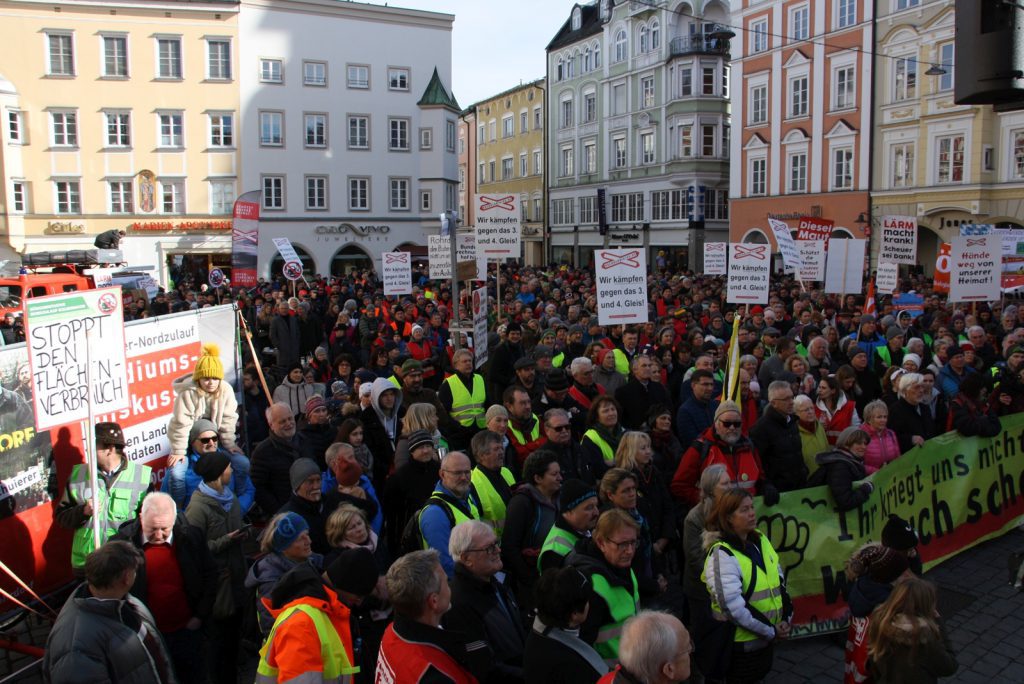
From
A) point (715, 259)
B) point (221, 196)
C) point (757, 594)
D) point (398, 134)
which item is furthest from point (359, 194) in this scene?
point (757, 594)

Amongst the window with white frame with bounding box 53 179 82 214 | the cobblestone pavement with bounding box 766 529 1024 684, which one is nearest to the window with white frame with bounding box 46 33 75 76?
the window with white frame with bounding box 53 179 82 214

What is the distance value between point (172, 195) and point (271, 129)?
614 centimetres

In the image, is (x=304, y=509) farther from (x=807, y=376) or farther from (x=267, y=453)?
(x=807, y=376)

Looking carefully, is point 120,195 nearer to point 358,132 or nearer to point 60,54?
point 60,54

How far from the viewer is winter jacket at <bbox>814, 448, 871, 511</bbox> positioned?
6.48m

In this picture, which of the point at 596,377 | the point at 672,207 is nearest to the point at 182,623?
the point at 596,377

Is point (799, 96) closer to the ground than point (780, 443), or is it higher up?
higher up

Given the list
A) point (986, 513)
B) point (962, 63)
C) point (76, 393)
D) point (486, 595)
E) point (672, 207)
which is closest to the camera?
point (962, 63)

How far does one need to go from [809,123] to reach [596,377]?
3515 cm

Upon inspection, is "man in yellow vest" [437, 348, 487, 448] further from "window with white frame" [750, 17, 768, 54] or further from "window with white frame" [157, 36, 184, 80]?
"window with white frame" [157, 36, 184, 80]

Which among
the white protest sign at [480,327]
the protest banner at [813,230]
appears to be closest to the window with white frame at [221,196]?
the protest banner at [813,230]

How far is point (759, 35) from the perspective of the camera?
42000 mm

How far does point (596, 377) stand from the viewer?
9.45m

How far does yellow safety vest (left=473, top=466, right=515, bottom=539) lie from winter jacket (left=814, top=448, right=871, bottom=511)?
2.66 meters
